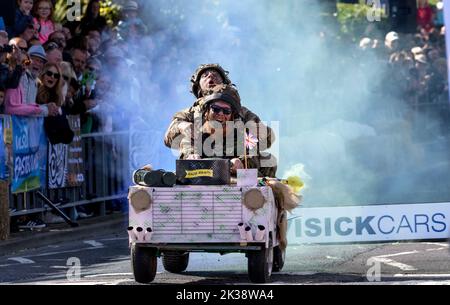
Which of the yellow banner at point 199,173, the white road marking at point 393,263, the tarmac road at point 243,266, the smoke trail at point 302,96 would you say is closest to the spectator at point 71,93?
the smoke trail at point 302,96

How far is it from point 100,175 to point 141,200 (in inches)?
249

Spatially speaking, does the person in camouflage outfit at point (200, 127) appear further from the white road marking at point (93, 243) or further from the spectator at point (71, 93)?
the spectator at point (71, 93)

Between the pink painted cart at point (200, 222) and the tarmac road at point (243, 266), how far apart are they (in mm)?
302

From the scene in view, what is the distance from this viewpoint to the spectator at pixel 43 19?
53.5ft

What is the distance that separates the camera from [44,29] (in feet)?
54.4

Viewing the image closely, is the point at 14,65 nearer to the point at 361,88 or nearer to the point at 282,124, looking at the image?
the point at 282,124

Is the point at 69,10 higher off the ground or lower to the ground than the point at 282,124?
higher

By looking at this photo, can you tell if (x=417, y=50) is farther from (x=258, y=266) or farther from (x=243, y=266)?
(x=258, y=266)

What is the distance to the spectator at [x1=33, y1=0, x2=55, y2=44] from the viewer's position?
642 inches

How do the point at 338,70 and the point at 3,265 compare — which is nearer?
the point at 3,265

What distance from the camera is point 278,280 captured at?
10.8 m

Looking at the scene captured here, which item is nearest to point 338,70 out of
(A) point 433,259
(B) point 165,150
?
(B) point 165,150

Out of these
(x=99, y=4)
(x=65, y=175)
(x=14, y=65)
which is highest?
(x=99, y=4)
